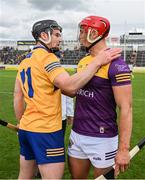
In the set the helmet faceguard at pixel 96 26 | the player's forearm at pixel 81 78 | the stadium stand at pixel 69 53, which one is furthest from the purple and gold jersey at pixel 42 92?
the stadium stand at pixel 69 53

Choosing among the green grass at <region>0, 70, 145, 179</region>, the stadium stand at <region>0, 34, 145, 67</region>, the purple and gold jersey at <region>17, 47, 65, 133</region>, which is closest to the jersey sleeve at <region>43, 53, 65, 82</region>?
the purple and gold jersey at <region>17, 47, 65, 133</region>

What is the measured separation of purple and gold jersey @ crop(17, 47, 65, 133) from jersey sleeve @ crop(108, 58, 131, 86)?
0.44m

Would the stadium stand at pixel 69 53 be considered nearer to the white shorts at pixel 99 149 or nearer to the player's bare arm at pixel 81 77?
the white shorts at pixel 99 149

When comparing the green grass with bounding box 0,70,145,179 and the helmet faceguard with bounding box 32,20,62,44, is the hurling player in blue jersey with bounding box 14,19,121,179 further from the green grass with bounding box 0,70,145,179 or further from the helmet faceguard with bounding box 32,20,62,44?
the green grass with bounding box 0,70,145,179

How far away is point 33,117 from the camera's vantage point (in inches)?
142

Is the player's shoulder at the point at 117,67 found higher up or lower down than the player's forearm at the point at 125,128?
higher up

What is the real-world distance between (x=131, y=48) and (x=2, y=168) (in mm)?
53398

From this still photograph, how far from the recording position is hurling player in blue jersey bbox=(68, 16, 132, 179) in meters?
3.46

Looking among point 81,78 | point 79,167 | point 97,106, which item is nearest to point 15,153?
point 79,167

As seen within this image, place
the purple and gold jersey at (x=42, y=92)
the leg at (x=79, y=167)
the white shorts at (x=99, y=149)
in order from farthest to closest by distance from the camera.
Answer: the leg at (x=79, y=167) < the white shorts at (x=99, y=149) < the purple and gold jersey at (x=42, y=92)

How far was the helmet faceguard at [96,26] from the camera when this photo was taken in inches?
142

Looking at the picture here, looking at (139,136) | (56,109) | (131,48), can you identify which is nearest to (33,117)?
(56,109)

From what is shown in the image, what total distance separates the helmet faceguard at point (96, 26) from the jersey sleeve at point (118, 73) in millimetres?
313

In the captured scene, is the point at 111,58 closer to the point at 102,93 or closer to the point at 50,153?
the point at 102,93
